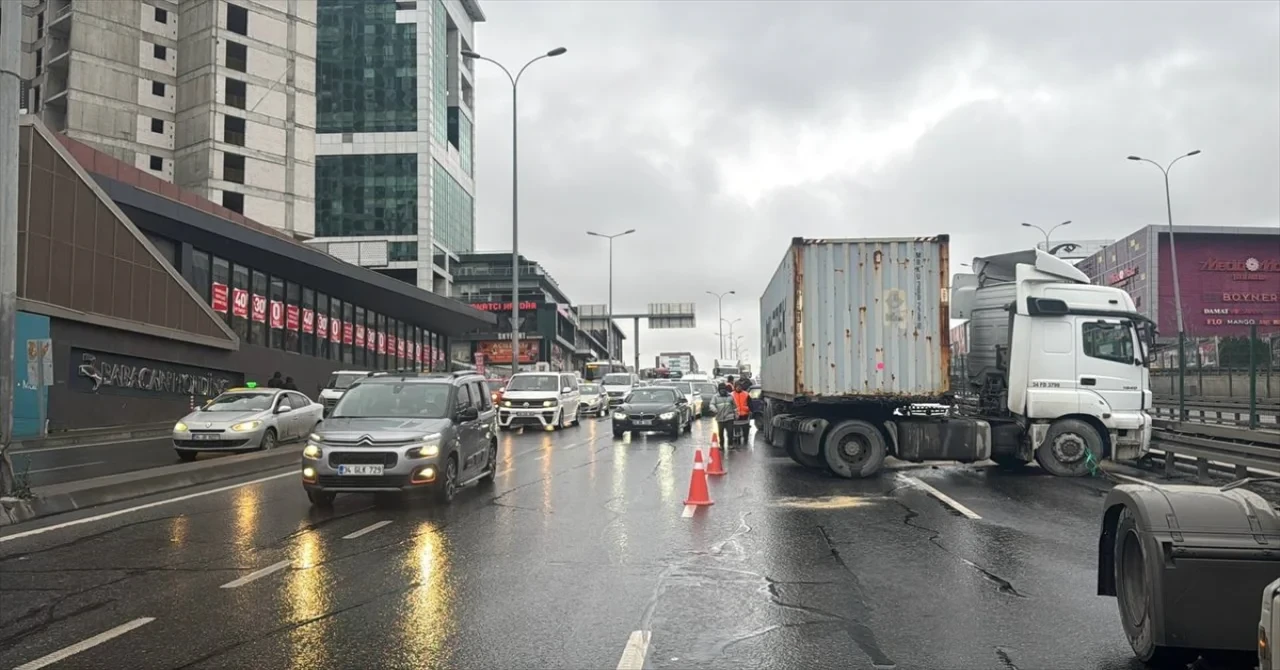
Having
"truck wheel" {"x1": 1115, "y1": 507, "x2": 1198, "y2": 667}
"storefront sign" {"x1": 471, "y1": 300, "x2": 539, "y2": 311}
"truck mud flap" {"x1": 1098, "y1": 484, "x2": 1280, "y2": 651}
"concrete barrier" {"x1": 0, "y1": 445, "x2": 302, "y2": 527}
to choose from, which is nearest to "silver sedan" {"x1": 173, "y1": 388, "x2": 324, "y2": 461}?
"concrete barrier" {"x1": 0, "y1": 445, "x2": 302, "y2": 527}

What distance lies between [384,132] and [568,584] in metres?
80.4

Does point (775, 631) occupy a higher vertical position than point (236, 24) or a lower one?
lower

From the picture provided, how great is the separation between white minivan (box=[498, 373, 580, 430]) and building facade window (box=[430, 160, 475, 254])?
2182 inches

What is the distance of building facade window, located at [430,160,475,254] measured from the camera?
82.5 metres

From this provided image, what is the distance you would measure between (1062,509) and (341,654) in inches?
358

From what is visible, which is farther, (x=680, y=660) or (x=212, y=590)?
(x=212, y=590)

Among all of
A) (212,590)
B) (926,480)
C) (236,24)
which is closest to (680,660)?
(212,590)

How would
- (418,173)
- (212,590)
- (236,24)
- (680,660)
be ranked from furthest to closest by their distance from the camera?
(418,173) < (236,24) < (212,590) < (680,660)

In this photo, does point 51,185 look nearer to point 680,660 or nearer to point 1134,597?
point 680,660

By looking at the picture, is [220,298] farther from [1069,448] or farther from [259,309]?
[1069,448]

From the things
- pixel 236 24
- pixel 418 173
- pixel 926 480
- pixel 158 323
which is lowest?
pixel 926 480

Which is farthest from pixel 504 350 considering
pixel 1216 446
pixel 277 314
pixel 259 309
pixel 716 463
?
pixel 1216 446

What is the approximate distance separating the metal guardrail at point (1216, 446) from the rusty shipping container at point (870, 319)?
4.13m

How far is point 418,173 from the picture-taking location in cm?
8050
